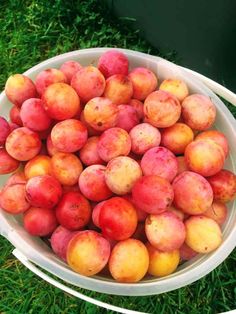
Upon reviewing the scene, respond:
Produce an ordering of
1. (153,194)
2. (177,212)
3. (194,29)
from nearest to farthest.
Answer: (153,194), (177,212), (194,29)

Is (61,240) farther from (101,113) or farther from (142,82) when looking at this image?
(142,82)

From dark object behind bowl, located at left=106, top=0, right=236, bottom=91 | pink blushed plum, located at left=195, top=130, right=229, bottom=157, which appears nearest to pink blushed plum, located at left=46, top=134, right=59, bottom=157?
pink blushed plum, located at left=195, top=130, right=229, bottom=157

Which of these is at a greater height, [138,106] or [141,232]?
[138,106]

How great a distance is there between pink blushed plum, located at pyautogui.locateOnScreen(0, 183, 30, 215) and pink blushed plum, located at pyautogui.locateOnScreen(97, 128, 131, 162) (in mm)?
252

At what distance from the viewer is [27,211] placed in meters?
1.31

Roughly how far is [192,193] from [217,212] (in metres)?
0.15

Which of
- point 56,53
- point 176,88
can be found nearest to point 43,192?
point 176,88

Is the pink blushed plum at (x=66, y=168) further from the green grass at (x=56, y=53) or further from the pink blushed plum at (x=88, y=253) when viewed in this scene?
the green grass at (x=56, y=53)

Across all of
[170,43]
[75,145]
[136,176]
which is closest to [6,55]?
[170,43]

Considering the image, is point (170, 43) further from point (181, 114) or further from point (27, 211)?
point (27, 211)

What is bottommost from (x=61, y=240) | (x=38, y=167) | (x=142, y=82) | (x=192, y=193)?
(x=61, y=240)

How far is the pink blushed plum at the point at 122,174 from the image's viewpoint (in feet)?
3.93

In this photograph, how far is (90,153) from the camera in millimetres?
1313

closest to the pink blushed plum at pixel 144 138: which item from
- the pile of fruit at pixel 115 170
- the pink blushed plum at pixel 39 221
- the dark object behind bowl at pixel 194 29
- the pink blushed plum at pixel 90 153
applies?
the pile of fruit at pixel 115 170
